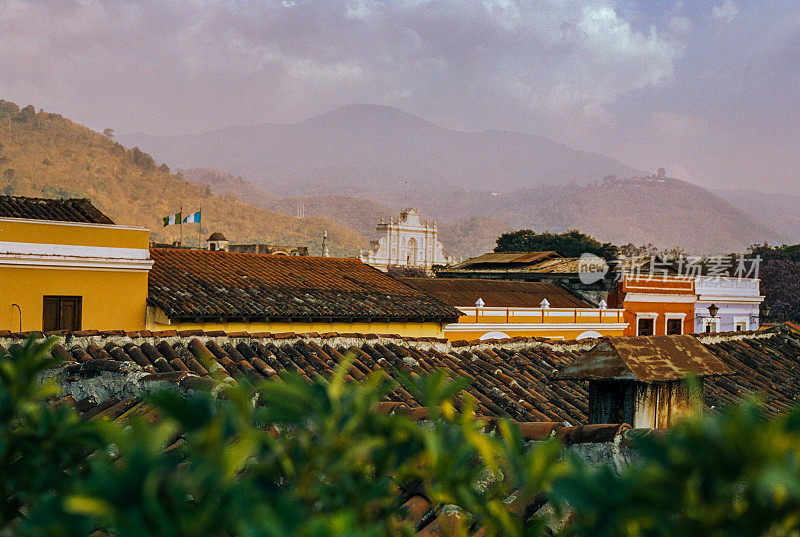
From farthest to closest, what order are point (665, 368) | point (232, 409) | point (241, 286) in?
point (241, 286), point (665, 368), point (232, 409)

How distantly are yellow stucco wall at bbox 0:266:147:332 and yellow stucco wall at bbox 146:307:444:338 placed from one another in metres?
0.44

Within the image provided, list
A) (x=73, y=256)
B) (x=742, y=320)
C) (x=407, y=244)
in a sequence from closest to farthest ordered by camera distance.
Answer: (x=73, y=256) < (x=742, y=320) < (x=407, y=244)

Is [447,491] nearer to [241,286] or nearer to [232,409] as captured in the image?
[232,409]

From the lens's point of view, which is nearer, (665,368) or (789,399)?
(665,368)

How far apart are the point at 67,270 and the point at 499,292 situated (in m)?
14.4

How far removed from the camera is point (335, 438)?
1.05 metres

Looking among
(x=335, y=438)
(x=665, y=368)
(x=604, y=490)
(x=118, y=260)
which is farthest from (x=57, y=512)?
(x=118, y=260)

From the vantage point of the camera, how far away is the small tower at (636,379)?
5.95 meters

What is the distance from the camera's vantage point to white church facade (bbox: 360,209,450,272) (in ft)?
314

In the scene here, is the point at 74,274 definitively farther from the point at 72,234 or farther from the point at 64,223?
the point at 64,223

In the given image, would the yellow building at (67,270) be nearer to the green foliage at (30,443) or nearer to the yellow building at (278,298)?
the yellow building at (278,298)

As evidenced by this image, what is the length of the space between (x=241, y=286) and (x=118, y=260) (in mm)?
2639

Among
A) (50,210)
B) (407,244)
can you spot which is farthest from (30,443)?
(407,244)

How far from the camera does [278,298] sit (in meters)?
16.2
